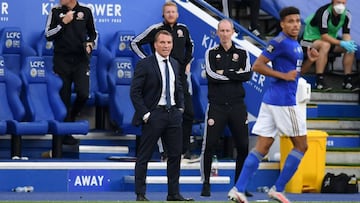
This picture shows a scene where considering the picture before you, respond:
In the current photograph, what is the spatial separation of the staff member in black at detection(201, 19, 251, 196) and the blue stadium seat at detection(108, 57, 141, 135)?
2198mm

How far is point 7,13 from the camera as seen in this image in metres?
17.7

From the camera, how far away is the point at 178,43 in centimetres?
1596

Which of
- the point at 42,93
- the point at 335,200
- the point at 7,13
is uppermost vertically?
the point at 7,13

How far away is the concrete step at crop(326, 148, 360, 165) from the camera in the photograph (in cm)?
1728

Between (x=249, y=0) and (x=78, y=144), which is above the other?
(x=249, y=0)

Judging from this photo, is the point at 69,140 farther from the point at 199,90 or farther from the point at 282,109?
the point at 282,109

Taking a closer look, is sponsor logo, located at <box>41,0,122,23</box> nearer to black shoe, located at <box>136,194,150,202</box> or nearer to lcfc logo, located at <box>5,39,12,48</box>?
lcfc logo, located at <box>5,39,12,48</box>

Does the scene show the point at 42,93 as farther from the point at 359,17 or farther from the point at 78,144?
the point at 359,17

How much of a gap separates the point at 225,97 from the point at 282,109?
1957mm

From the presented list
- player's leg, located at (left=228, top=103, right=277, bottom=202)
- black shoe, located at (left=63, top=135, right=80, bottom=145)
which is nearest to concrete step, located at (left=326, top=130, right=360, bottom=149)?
black shoe, located at (left=63, top=135, right=80, bottom=145)

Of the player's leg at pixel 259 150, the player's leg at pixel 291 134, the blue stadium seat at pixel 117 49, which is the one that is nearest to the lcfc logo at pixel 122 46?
the blue stadium seat at pixel 117 49

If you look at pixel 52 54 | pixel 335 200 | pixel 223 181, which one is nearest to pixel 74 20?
pixel 52 54

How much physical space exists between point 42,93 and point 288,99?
16.4 feet

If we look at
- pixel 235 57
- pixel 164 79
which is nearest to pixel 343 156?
pixel 235 57
